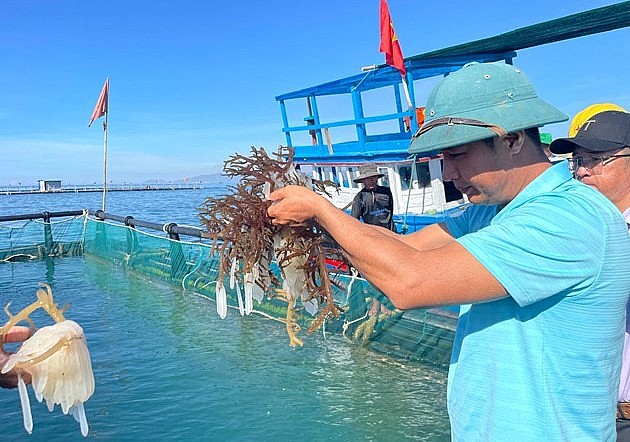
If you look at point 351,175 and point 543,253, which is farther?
point 351,175

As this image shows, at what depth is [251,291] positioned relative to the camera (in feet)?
8.41

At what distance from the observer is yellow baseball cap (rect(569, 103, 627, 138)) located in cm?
338

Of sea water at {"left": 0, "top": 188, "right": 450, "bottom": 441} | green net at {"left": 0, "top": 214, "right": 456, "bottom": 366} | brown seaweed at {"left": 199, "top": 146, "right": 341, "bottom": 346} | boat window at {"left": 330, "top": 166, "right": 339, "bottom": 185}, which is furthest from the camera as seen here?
boat window at {"left": 330, "top": 166, "right": 339, "bottom": 185}

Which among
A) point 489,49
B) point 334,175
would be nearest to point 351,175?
point 334,175

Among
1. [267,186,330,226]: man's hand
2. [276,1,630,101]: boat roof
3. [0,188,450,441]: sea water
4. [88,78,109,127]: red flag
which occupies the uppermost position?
[88,78,109,127]: red flag

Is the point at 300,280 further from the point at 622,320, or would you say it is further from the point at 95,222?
the point at 95,222

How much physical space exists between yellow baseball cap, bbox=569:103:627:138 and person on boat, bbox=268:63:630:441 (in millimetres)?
2111

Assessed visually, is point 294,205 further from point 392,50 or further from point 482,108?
point 392,50

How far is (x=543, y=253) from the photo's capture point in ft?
4.63

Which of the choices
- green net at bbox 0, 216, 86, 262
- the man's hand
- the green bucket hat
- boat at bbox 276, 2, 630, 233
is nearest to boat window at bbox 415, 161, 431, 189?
boat at bbox 276, 2, 630, 233

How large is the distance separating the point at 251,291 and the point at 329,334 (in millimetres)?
4858

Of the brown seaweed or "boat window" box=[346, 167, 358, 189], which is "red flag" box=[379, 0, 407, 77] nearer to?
A: "boat window" box=[346, 167, 358, 189]

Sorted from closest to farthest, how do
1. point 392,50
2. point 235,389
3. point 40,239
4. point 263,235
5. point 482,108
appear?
1. point 482,108
2. point 263,235
3. point 235,389
4. point 392,50
5. point 40,239

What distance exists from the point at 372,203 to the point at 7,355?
6.79 metres
